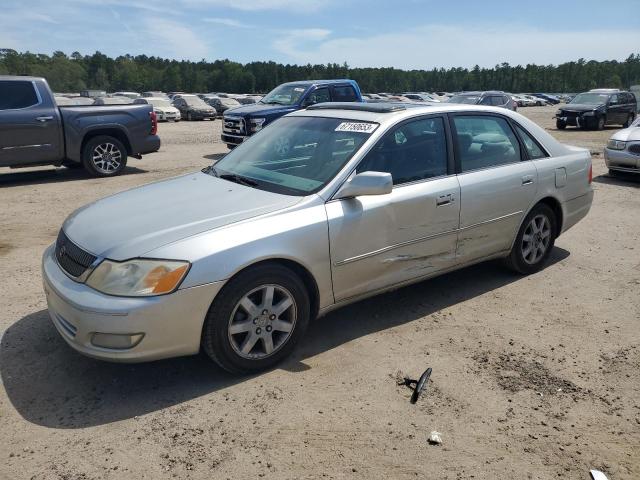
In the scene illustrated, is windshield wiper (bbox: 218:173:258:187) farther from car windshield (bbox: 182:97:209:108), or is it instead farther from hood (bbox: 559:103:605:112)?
car windshield (bbox: 182:97:209:108)

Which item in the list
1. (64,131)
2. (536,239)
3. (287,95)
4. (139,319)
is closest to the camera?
(139,319)

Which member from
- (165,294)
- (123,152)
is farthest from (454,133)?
(123,152)

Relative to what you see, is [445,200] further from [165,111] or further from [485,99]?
[165,111]

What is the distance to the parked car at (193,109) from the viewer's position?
31.8 meters

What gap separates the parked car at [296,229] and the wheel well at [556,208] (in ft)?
0.09

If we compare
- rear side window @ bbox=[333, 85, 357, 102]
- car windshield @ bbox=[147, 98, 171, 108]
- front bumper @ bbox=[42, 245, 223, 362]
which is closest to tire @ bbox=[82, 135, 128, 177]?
rear side window @ bbox=[333, 85, 357, 102]

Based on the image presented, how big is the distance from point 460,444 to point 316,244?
1466mm

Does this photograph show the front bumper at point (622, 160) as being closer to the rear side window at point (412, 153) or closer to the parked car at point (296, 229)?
the parked car at point (296, 229)

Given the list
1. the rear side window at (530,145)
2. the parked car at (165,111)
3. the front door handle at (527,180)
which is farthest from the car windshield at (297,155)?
the parked car at (165,111)

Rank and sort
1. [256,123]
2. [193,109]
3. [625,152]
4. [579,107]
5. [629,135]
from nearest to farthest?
[625,152] < [629,135] < [256,123] < [579,107] < [193,109]

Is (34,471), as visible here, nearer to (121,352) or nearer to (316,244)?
(121,352)

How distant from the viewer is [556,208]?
528cm

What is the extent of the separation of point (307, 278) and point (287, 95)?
36.7ft

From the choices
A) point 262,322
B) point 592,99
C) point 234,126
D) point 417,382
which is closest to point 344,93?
point 234,126
